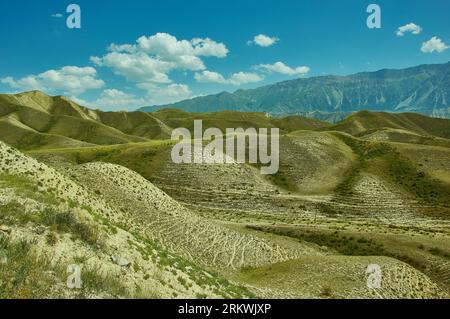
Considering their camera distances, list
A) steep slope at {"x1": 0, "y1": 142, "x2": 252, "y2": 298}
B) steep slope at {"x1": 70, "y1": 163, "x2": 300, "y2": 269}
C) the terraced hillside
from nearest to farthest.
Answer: steep slope at {"x1": 0, "y1": 142, "x2": 252, "y2": 298} < the terraced hillside < steep slope at {"x1": 70, "y1": 163, "x2": 300, "y2": 269}

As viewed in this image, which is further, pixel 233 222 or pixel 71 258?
pixel 233 222

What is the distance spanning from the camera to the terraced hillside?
1811 centimetres

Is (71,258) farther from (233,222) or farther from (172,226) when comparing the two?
(233,222)

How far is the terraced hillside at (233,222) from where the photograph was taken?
1811 cm

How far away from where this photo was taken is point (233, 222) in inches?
2266

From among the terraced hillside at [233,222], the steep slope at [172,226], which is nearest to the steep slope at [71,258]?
the terraced hillside at [233,222]

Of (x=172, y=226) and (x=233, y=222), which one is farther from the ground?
(x=172, y=226)

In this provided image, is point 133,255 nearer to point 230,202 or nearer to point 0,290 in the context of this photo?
point 0,290

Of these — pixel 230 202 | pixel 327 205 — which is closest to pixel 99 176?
pixel 230 202

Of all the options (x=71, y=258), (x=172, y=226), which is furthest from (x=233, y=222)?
(x=71, y=258)

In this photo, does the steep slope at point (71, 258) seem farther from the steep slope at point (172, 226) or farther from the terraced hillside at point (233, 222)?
the steep slope at point (172, 226)

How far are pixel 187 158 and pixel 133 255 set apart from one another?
2734 inches

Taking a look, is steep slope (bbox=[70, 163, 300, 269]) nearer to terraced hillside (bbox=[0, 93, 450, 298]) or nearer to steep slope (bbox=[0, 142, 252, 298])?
terraced hillside (bbox=[0, 93, 450, 298])

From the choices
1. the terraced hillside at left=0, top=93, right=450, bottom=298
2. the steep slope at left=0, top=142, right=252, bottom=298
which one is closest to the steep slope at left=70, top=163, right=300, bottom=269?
the terraced hillside at left=0, top=93, right=450, bottom=298
